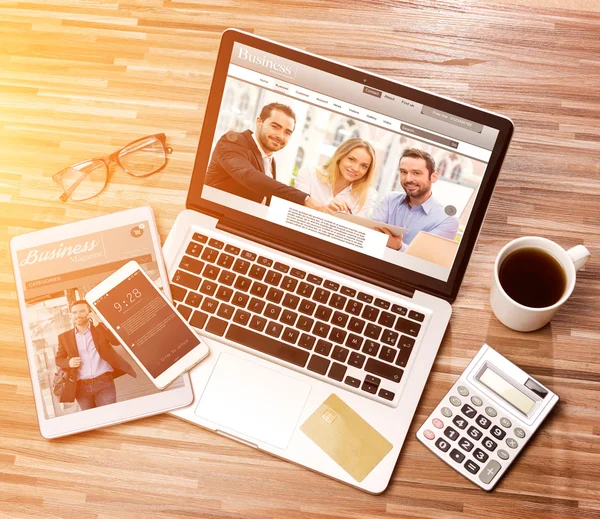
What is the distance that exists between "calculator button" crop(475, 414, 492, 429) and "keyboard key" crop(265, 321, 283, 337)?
0.31 metres

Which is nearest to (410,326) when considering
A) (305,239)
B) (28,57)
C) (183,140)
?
(305,239)

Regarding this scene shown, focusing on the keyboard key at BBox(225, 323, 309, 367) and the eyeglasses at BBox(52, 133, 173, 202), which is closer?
the keyboard key at BBox(225, 323, 309, 367)

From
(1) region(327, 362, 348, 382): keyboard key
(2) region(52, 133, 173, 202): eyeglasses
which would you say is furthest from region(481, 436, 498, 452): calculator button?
(2) region(52, 133, 173, 202): eyeglasses

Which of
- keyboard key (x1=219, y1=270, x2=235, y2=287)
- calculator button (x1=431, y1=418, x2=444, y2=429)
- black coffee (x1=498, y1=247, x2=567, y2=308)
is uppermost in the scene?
black coffee (x1=498, y1=247, x2=567, y2=308)

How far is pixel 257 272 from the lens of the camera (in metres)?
0.97

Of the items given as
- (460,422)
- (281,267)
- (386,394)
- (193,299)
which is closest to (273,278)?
(281,267)

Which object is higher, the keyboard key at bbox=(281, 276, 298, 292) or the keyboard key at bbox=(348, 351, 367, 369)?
the keyboard key at bbox=(281, 276, 298, 292)

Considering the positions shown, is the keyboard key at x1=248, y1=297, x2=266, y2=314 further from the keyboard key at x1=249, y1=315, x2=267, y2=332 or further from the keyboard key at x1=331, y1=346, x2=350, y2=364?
the keyboard key at x1=331, y1=346, x2=350, y2=364

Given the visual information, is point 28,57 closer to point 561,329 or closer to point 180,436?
point 180,436

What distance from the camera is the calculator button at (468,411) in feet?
2.95

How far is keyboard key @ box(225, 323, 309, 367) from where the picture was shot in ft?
3.06

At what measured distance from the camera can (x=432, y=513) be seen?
89cm

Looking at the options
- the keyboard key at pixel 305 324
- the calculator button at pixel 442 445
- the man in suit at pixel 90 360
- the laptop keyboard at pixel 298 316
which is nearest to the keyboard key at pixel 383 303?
the laptop keyboard at pixel 298 316

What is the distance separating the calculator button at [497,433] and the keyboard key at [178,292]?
1.59ft
